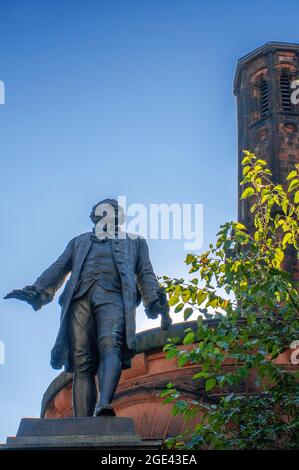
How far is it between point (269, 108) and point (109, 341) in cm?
2780

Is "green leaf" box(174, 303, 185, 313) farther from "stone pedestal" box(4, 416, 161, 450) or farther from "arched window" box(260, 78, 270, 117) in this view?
"arched window" box(260, 78, 270, 117)

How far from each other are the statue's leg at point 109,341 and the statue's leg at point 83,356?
0.41 ft

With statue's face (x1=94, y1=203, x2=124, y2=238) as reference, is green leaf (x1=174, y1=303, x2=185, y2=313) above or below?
below

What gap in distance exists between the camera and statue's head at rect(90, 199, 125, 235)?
394 inches

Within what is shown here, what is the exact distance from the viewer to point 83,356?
900cm

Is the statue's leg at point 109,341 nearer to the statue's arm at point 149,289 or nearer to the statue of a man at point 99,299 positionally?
the statue of a man at point 99,299

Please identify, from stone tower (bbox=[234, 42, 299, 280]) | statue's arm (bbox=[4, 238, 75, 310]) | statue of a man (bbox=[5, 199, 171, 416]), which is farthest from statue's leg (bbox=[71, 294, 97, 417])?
stone tower (bbox=[234, 42, 299, 280])

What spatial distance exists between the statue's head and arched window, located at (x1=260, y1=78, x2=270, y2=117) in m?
26.3

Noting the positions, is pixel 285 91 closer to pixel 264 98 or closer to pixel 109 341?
pixel 264 98

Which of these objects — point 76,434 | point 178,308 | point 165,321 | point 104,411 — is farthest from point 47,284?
point 178,308

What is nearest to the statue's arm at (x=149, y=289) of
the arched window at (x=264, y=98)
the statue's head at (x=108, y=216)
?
the statue's head at (x=108, y=216)

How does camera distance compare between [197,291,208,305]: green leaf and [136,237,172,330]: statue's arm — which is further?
[197,291,208,305]: green leaf
